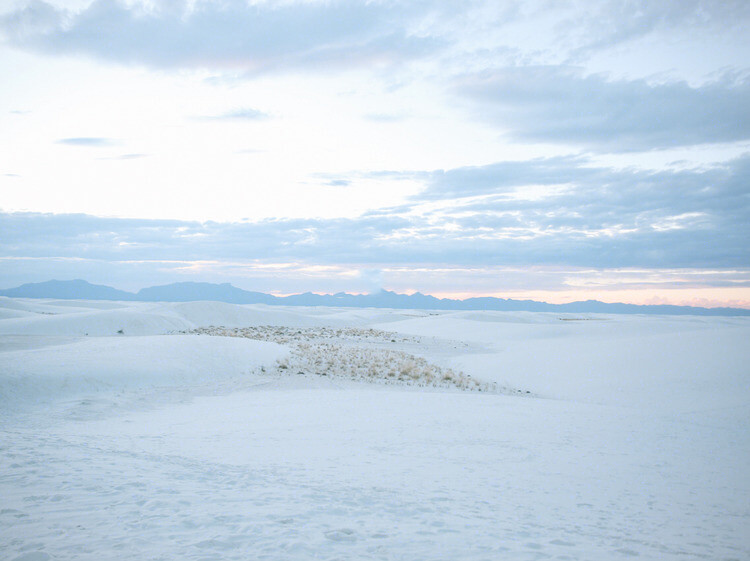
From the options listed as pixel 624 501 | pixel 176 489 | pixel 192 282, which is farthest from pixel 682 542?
pixel 192 282

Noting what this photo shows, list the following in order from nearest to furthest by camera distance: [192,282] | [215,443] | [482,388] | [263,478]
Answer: [263,478]
[215,443]
[482,388]
[192,282]

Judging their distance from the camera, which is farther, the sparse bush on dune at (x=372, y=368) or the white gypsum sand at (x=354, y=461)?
the sparse bush on dune at (x=372, y=368)

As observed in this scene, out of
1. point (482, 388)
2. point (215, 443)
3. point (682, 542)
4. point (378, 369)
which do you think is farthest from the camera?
point (378, 369)

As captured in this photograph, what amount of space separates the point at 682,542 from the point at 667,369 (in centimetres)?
1436

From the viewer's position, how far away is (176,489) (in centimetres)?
564

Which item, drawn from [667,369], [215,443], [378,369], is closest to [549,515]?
[215,443]

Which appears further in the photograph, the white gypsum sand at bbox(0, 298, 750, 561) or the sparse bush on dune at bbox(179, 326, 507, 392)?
the sparse bush on dune at bbox(179, 326, 507, 392)

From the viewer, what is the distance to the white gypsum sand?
454cm

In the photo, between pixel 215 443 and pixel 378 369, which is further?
pixel 378 369

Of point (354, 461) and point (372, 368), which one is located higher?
point (354, 461)

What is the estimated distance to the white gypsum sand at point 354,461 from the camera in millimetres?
4539

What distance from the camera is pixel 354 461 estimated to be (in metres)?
7.11

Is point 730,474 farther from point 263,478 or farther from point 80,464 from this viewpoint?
point 80,464

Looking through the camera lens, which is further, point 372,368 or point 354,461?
point 372,368
